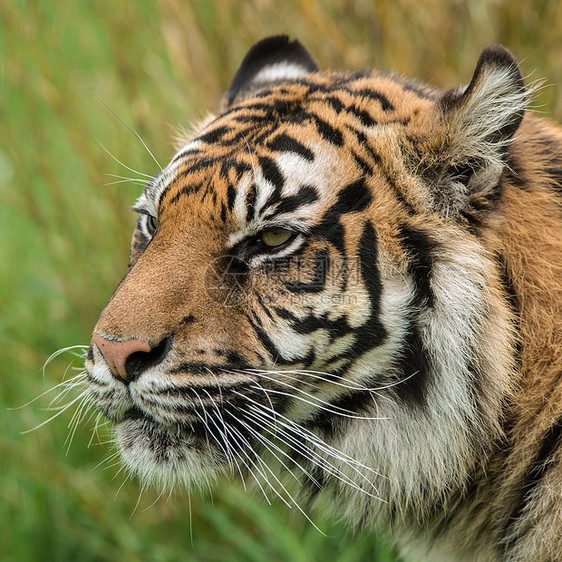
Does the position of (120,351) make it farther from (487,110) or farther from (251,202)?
(487,110)

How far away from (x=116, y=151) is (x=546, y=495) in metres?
3.37

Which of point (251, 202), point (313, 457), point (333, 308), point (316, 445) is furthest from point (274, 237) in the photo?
point (313, 457)

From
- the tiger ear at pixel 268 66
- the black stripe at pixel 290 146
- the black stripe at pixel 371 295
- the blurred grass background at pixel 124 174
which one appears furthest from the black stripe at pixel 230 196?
the blurred grass background at pixel 124 174

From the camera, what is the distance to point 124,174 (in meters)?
4.77

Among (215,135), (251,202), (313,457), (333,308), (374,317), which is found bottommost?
(313,457)

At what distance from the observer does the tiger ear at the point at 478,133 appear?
7.47 feet

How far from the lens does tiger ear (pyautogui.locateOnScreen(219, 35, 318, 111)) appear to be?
3291 mm

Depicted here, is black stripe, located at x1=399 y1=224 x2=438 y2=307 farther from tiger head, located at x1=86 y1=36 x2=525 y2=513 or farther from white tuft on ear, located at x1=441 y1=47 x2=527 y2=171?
white tuft on ear, located at x1=441 y1=47 x2=527 y2=171

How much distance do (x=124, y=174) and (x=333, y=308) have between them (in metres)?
2.79

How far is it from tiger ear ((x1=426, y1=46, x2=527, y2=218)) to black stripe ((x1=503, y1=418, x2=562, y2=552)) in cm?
77

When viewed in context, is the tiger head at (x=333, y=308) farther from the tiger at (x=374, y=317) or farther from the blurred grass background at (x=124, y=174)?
the blurred grass background at (x=124, y=174)

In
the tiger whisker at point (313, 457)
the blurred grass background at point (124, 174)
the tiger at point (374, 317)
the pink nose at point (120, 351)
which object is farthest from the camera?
the blurred grass background at point (124, 174)

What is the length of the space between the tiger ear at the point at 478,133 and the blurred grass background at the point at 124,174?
1.82m

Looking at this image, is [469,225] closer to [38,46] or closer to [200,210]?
[200,210]
